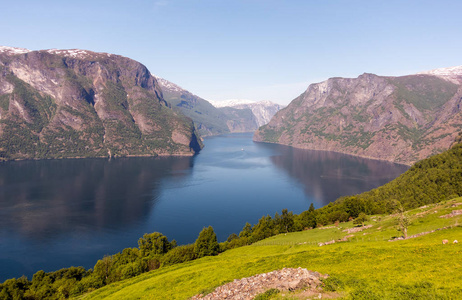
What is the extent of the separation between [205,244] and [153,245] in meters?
21.4

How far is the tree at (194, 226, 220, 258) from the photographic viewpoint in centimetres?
8328

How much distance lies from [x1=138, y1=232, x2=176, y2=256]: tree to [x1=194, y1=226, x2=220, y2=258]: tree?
17.7 metres

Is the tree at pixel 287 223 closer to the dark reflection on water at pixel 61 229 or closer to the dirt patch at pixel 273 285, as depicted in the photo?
the dirt patch at pixel 273 285

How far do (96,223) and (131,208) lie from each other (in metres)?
28.4

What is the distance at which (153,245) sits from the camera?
305ft

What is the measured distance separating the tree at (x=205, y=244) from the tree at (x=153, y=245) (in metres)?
17.7

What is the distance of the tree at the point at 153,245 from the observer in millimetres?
91938

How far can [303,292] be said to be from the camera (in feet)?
83.9

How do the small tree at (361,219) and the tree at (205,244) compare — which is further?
the tree at (205,244)

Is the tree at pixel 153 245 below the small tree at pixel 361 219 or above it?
below

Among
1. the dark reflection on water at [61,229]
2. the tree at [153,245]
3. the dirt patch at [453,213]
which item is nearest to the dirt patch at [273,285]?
the dirt patch at [453,213]

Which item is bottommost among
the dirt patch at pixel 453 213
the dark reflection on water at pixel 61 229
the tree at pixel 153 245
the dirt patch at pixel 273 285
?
the dark reflection on water at pixel 61 229

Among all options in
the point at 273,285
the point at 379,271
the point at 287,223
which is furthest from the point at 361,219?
the point at 273,285

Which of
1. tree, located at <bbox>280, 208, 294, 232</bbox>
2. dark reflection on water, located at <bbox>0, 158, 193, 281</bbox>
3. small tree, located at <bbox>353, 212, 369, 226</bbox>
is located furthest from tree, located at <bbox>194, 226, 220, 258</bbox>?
dark reflection on water, located at <bbox>0, 158, 193, 281</bbox>
